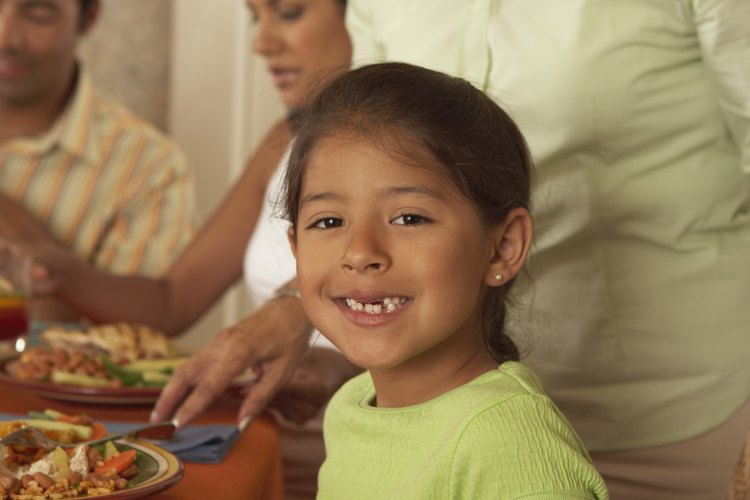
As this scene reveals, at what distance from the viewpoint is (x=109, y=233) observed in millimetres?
3135

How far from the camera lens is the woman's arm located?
247cm

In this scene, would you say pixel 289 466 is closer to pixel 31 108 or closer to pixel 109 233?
pixel 109 233

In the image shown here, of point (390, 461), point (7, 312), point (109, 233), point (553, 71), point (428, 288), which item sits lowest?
point (109, 233)

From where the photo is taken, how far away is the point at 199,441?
132 cm

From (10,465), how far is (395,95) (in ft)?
1.83

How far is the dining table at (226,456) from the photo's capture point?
1.19 m

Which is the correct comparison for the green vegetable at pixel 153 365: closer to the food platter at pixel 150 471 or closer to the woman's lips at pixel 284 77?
the food platter at pixel 150 471

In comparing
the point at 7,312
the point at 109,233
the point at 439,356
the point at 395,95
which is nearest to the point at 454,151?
the point at 395,95

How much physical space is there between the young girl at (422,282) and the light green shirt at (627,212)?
29cm

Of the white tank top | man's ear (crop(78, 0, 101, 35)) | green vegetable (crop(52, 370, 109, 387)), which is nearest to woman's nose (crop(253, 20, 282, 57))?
the white tank top

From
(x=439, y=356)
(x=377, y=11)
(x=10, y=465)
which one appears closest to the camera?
(x=10, y=465)

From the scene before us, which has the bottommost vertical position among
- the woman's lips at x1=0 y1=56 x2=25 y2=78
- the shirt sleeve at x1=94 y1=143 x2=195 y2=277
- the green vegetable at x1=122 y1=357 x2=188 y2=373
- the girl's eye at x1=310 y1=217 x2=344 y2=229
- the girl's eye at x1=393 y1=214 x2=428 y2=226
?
the shirt sleeve at x1=94 y1=143 x2=195 y2=277

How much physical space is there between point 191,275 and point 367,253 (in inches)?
65.3

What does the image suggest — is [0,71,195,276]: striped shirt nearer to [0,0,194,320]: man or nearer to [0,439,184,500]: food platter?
[0,0,194,320]: man
